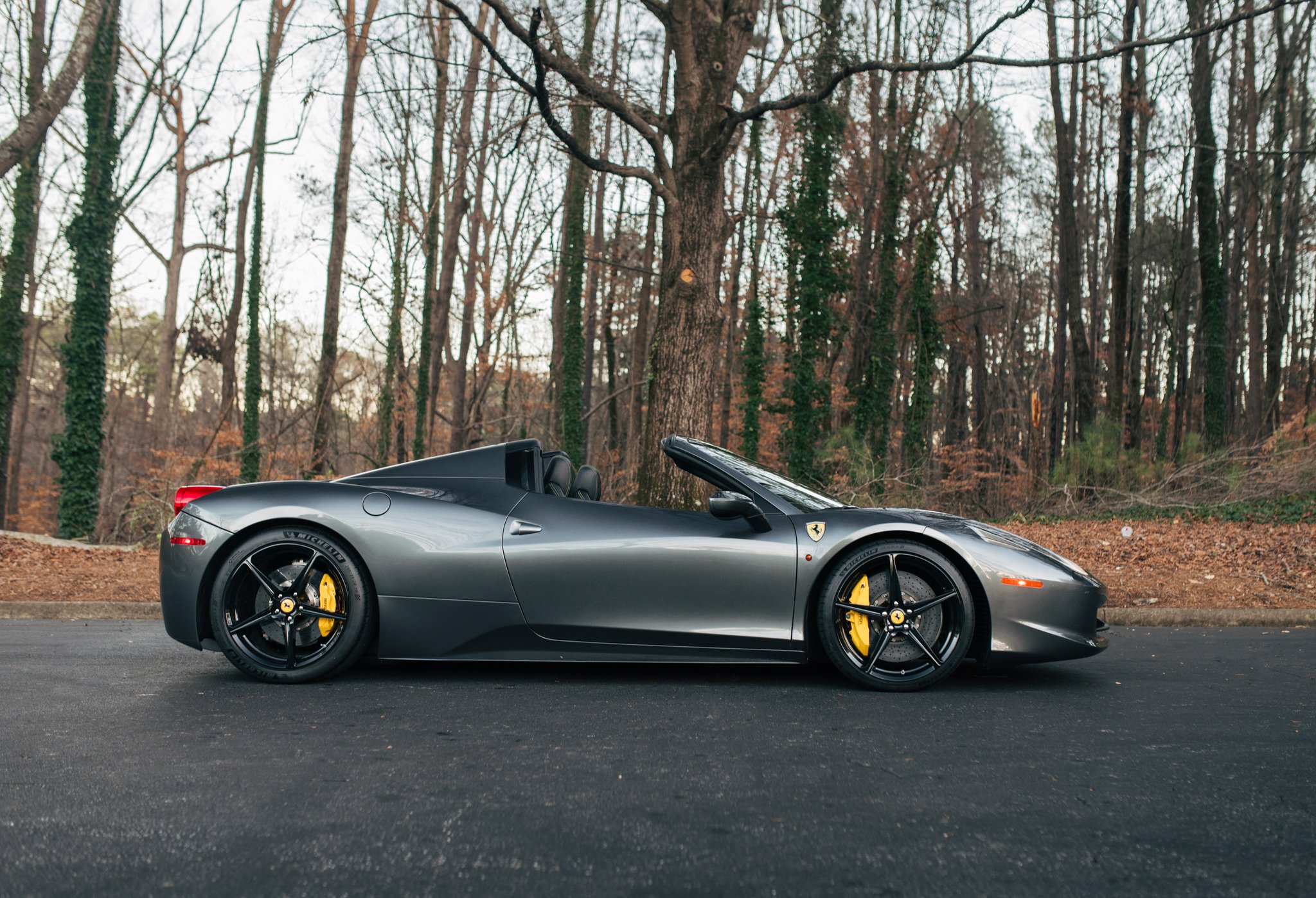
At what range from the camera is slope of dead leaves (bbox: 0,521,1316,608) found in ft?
26.8

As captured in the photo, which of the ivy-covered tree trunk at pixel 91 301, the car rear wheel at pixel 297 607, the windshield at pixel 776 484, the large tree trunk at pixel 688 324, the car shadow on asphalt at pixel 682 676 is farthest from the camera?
the ivy-covered tree trunk at pixel 91 301

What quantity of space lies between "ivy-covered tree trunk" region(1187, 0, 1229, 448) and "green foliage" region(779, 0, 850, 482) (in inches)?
279

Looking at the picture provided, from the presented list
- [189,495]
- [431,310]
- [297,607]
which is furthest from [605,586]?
[431,310]

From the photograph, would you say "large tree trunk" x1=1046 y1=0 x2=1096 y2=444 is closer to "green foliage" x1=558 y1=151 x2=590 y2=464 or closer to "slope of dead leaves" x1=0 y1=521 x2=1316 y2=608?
"slope of dead leaves" x1=0 y1=521 x2=1316 y2=608

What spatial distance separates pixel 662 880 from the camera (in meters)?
2.16

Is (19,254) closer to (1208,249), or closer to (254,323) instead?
(254,323)

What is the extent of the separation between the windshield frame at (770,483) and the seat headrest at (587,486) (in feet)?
1.69

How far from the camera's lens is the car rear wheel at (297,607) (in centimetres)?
447

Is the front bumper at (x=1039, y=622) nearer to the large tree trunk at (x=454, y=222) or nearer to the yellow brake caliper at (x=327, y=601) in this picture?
the yellow brake caliper at (x=327, y=601)

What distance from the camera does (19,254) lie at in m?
19.2

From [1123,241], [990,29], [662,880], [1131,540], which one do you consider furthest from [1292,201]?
[662,880]

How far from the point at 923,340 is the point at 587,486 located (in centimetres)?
2059

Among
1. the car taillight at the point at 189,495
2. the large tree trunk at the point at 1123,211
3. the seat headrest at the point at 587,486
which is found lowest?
the car taillight at the point at 189,495

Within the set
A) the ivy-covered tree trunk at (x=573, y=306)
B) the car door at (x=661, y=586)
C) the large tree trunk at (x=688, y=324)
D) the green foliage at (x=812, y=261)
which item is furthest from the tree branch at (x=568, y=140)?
the ivy-covered tree trunk at (x=573, y=306)
